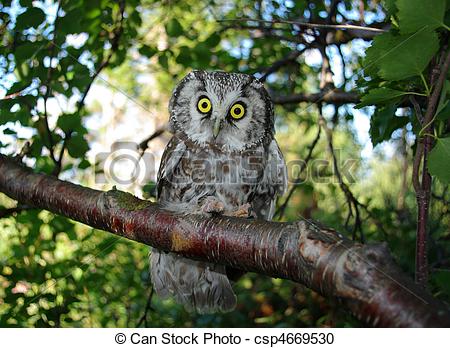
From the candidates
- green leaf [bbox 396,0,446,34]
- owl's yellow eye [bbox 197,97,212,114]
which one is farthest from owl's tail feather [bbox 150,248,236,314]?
green leaf [bbox 396,0,446,34]

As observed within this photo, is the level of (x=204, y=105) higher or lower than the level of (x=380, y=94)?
higher

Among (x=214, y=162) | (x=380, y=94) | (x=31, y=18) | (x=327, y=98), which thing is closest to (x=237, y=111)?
(x=214, y=162)

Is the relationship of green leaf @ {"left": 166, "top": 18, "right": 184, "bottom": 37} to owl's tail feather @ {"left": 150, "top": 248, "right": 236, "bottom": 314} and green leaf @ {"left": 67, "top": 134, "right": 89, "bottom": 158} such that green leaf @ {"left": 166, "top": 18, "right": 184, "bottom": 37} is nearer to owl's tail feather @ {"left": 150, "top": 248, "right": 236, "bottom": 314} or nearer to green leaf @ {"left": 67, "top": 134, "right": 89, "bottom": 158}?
green leaf @ {"left": 67, "top": 134, "right": 89, "bottom": 158}

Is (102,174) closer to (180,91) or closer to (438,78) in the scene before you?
(180,91)

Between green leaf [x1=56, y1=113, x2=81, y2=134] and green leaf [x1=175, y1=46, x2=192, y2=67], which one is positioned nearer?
green leaf [x1=56, y1=113, x2=81, y2=134]

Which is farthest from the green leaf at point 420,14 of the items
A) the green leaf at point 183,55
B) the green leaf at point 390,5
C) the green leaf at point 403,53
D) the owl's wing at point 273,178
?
the green leaf at point 183,55

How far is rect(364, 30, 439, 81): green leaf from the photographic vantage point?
1196 millimetres

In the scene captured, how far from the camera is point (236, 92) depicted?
2520mm

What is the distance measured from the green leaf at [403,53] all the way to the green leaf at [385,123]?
0.36 meters

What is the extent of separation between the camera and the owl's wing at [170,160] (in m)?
2.55

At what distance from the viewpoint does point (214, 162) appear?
2.55m

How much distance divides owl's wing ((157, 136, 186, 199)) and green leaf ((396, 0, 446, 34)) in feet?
5.22

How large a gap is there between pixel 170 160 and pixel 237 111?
48 centimetres

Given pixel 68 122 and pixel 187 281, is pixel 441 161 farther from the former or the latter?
pixel 187 281
